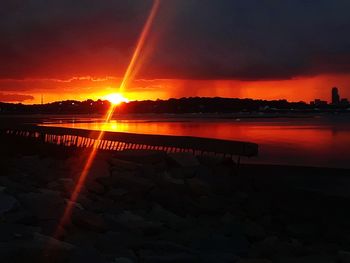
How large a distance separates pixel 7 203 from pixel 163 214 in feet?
10.9

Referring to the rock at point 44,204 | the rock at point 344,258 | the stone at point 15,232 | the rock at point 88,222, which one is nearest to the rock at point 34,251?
the stone at point 15,232

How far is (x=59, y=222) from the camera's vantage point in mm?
7215

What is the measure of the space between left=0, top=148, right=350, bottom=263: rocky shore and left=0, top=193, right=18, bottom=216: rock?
0.02 metres

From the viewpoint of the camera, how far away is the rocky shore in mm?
6629

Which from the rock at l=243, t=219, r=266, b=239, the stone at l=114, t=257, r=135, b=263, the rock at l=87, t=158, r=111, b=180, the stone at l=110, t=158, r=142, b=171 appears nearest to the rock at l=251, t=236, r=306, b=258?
the rock at l=243, t=219, r=266, b=239

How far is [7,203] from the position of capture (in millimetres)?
7449

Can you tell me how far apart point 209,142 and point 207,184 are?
808 centimetres

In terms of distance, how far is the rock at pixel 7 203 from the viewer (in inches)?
282

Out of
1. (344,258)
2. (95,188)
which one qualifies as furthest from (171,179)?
(344,258)

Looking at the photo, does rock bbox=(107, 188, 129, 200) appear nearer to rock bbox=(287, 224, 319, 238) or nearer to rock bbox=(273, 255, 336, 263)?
rock bbox=(273, 255, 336, 263)

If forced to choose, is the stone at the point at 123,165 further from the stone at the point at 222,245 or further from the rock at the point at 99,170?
the stone at the point at 222,245

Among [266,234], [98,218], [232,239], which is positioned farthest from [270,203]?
[98,218]

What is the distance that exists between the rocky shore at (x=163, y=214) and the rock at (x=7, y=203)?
2 centimetres

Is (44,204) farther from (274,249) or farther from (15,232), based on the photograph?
(274,249)
